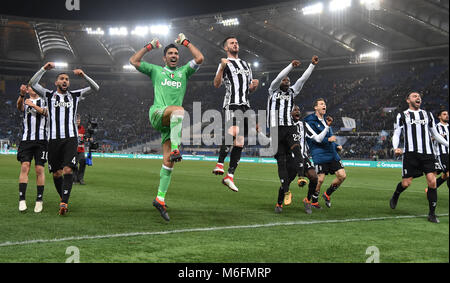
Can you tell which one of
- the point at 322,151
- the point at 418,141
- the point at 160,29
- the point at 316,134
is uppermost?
the point at 160,29

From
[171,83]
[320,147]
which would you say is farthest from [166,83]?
[320,147]

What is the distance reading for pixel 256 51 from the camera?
5116 cm

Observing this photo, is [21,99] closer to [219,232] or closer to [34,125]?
[34,125]

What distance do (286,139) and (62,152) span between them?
3935 millimetres

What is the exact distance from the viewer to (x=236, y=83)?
22.8ft

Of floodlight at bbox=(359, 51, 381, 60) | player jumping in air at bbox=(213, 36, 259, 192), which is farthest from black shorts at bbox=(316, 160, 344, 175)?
floodlight at bbox=(359, 51, 381, 60)

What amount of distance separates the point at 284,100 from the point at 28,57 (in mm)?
55594

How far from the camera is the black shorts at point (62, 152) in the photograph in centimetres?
734

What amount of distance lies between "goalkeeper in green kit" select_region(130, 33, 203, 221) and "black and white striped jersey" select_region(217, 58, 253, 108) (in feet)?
1.66

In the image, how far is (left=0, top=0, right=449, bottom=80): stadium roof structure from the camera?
40.2 m

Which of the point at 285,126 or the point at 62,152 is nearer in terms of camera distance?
the point at 62,152

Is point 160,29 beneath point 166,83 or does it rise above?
above

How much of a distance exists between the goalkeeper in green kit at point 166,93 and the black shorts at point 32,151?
2.54m

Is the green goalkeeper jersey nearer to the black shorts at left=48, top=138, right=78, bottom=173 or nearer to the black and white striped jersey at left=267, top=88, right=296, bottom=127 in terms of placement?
the black shorts at left=48, top=138, right=78, bottom=173
